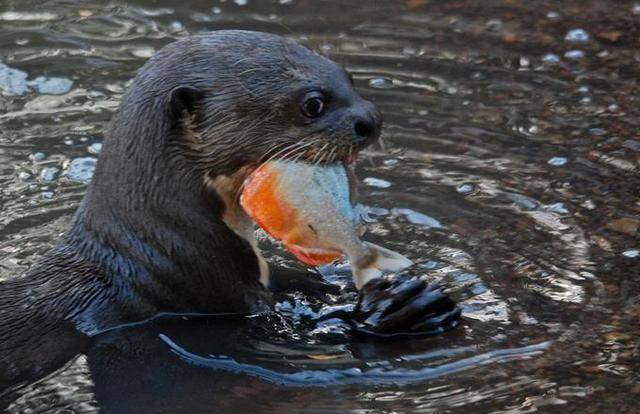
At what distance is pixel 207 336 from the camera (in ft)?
13.6

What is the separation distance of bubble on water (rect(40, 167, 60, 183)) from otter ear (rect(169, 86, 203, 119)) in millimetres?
1563

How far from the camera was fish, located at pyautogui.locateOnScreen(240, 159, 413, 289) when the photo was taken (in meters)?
3.86

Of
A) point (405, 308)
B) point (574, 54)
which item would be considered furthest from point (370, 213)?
point (574, 54)

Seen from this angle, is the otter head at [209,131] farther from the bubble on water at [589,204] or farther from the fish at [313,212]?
the bubble on water at [589,204]

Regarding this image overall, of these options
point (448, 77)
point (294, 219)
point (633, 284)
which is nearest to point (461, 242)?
point (633, 284)

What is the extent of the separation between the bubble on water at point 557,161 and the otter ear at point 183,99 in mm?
1939

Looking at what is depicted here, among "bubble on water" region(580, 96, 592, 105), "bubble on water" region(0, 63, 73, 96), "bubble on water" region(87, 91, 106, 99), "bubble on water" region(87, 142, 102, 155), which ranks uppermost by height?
"bubble on water" region(580, 96, 592, 105)

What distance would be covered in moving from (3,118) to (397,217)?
2.07 meters

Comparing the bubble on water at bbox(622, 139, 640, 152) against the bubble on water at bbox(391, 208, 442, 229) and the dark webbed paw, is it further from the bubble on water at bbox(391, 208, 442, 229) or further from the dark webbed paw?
the dark webbed paw

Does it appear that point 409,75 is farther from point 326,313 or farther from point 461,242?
point 326,313

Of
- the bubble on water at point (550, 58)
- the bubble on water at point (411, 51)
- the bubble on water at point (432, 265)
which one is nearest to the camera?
the bubble on water at point (432, 265)

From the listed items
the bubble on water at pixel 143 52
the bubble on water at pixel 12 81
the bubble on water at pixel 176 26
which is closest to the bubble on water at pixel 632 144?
the bubble on water at pixel 143 52

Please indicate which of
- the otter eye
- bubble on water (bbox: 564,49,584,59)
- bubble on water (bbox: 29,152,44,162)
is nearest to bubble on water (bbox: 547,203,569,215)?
the otter eye

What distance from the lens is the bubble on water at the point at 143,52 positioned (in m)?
6.66
